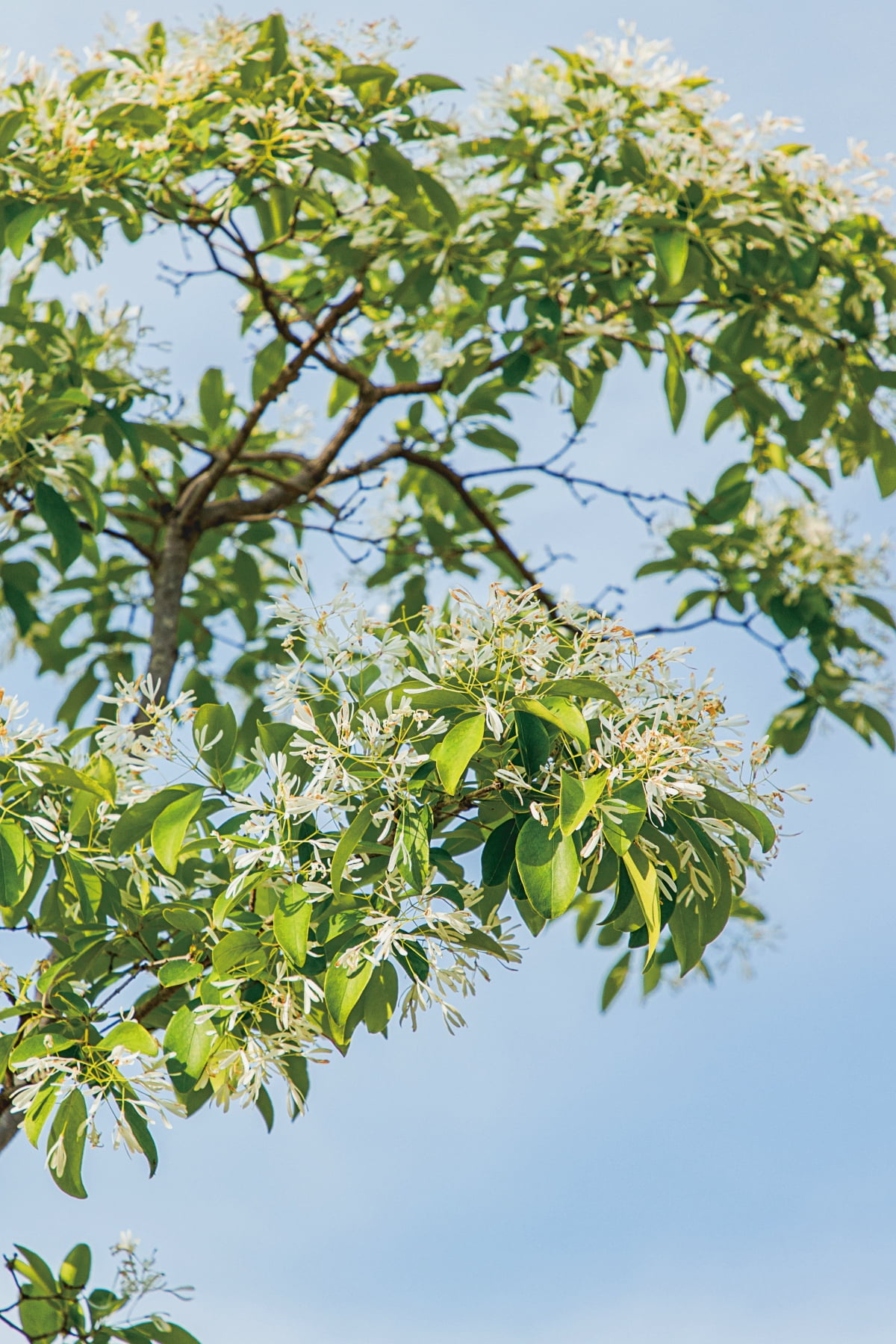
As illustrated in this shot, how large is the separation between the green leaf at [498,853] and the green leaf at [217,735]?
13.1 inches

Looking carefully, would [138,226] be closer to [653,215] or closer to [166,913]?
[653,215]

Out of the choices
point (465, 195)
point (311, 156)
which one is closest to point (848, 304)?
point (465, 195)

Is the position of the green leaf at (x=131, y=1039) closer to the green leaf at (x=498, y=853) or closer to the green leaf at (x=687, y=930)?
the green leaf at (x=498, y=853)

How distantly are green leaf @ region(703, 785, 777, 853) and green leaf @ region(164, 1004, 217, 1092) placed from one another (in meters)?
0.57

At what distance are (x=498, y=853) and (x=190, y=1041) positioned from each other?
38cm

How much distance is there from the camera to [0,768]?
5.13 ft

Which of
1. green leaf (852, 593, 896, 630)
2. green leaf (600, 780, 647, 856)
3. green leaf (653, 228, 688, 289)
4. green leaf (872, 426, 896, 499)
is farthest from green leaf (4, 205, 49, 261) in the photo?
green leaf (852, 593, 896, 630)

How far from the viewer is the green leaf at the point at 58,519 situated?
2.25 meters

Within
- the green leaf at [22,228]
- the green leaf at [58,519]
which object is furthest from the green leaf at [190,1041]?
the green leaf at [22,228]

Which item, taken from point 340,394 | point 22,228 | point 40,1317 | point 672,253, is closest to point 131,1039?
point 40,1317

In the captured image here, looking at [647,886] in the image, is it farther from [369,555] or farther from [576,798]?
[369,555]

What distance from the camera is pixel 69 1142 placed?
1.38 meters

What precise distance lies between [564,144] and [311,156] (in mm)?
581

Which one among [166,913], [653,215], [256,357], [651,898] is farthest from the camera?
[256,357]
